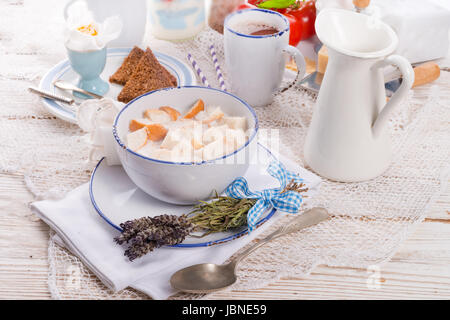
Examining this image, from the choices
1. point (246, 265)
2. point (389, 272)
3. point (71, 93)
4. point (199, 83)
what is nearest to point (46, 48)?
point (71, 93)

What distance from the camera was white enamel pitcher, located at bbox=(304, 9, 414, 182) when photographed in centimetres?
92

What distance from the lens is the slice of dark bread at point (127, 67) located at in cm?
133

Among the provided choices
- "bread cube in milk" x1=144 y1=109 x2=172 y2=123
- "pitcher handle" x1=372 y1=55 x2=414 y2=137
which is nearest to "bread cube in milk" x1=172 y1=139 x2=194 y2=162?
"bread cube in milk" x1=144 y1=109 x2=172 y2=123

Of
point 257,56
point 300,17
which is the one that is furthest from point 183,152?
point 300,17

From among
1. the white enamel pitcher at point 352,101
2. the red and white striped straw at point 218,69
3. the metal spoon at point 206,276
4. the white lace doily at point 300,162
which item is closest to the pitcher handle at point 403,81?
the white enamel pitcher at point 352,101

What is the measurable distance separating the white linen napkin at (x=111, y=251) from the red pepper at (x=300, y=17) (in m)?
0.71

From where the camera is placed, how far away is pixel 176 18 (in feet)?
4.91

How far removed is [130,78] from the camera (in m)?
1.28

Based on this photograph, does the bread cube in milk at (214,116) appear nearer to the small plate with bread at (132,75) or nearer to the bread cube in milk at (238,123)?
the bread cube in milk at (238,123)

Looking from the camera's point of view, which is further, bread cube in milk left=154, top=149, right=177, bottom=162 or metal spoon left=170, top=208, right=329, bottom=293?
bread cube in milk left=154, top=149, right=177, bottom=162

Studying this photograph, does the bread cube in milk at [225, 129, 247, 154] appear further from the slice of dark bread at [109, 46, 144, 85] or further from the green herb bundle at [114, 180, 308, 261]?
the slice of dark bread at [109, 46, 144, 85]

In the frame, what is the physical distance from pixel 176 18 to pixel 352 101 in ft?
2.46

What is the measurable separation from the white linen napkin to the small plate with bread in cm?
35

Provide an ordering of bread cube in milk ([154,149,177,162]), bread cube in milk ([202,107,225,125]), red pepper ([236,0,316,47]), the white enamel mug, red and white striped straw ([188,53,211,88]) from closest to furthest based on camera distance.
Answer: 1. bread cube in milk ([154,149,177,162])
2. bread cube in milk ([202,107,225,125])
3. the white enamel mug
4. red and white striped straw ([188,53,211,88])
5. red pepper ([236,0,316,47])
